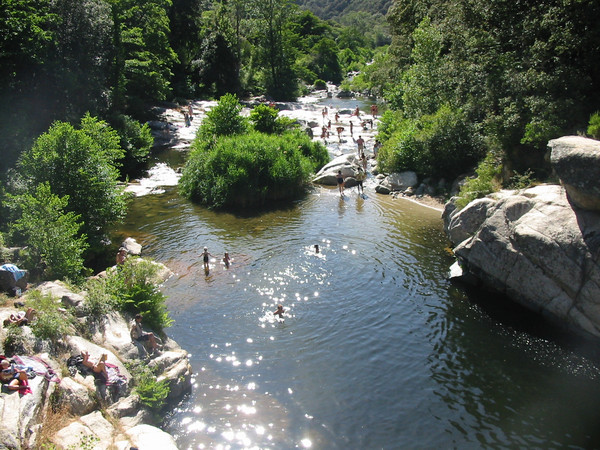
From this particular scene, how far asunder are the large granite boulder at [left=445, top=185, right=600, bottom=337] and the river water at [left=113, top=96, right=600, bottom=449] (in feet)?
2.86

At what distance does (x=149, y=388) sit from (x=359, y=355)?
6.43 metres

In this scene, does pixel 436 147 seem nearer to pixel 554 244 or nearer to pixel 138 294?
pixel 554 244

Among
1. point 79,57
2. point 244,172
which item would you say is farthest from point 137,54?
point 244,172

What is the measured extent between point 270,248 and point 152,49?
35.6 meters

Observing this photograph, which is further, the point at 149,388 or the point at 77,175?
the point at 77,175

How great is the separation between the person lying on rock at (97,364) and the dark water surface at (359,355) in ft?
7.41

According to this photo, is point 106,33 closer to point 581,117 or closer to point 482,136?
point 482,136

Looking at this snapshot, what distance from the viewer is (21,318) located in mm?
12125

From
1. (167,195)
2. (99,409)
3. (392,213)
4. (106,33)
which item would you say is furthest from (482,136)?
(106,33)

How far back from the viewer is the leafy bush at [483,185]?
20.2m

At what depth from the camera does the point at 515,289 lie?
1588 cm

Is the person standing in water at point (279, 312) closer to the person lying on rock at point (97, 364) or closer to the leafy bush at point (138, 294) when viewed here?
the leafy bush at point (138, 294)

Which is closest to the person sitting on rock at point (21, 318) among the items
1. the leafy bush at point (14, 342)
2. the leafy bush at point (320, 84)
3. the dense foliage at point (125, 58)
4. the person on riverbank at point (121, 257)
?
the leafy bush at point (14, 342)

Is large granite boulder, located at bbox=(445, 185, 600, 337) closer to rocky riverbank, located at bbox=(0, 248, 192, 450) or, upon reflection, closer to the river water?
the river water
